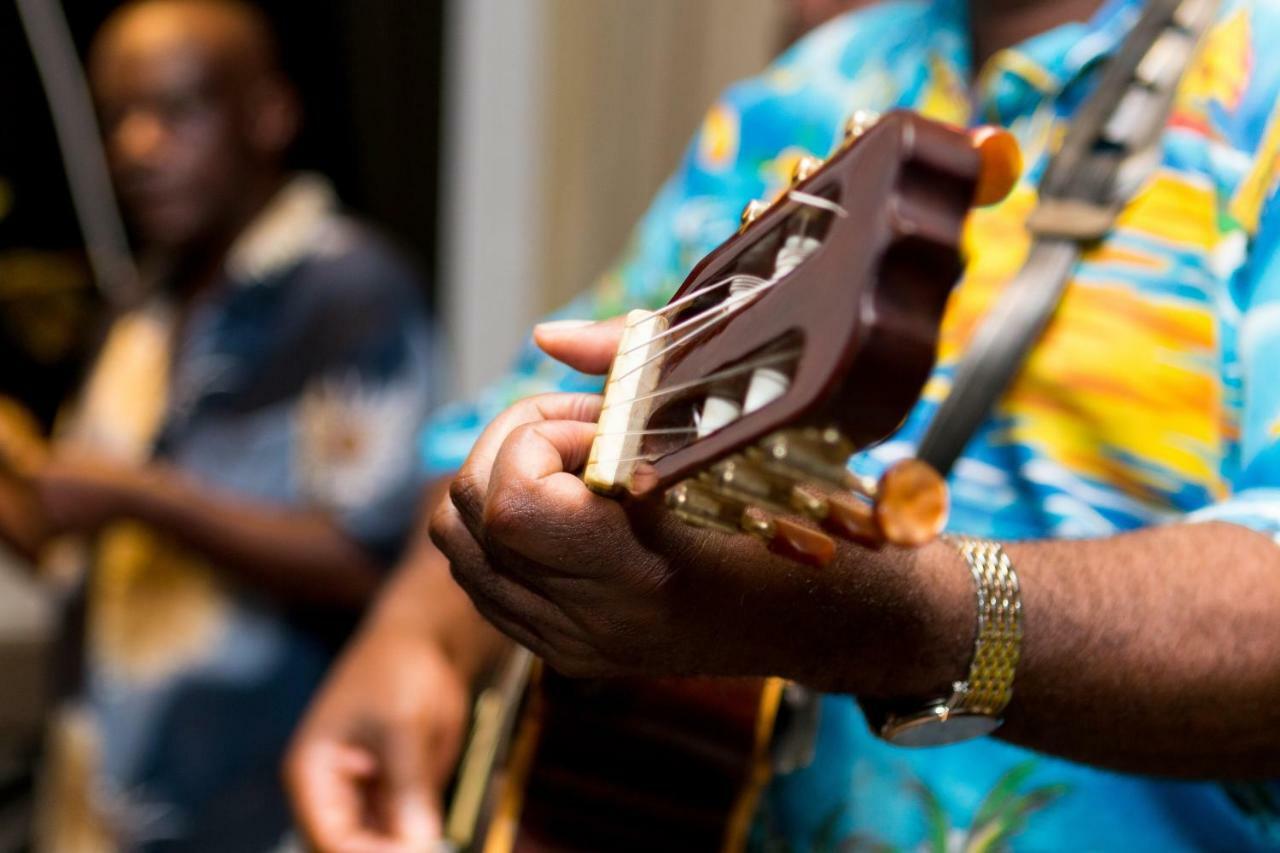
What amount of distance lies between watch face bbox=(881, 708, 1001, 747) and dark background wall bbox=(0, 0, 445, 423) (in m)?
2.44

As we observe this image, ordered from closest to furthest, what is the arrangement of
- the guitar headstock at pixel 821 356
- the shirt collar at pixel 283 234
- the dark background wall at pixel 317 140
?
the guitar headstock at pixel 821 356 → the shirt collar at pixel 283 234 → the dark background wall at pixel 317 140

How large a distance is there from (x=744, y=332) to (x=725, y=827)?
0.42 m

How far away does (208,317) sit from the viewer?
1781 millimetres

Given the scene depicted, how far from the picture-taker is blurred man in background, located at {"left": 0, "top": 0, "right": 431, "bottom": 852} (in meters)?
1.62

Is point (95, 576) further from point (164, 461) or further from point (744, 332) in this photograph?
point (744, 332)

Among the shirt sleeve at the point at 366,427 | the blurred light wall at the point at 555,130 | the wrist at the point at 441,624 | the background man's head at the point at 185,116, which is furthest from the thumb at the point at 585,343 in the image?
the blurred light wall at the point at 555,130

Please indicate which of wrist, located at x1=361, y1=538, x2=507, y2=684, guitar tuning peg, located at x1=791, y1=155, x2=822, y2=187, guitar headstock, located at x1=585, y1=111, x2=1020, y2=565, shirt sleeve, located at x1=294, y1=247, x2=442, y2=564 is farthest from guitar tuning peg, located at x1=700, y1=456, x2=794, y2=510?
shirt sleeve, located at x1=294, y1=247, x2=442, y2=564

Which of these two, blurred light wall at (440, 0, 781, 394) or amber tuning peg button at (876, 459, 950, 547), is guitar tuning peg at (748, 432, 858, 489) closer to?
amber tuning peg button at (876, 459, 950, 547)

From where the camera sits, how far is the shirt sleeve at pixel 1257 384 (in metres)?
0.56

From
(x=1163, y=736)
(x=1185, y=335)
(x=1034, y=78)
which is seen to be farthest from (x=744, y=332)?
(x=1034, y=78)

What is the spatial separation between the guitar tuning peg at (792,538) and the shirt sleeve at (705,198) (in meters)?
0.49

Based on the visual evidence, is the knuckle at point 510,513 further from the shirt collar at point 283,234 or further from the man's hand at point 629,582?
the shirt collar at point 283,234

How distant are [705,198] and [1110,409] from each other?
0.40 meters

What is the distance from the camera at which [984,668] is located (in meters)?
0.52
